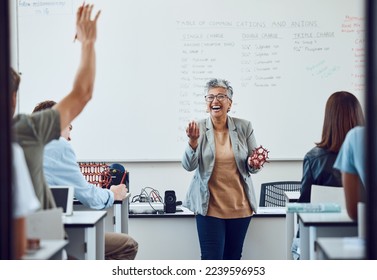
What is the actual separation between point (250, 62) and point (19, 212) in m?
3.05

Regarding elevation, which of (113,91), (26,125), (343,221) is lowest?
(343,221)

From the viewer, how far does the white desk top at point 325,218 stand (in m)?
1.99

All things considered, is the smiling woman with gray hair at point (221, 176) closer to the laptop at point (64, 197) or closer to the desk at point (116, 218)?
the desk at point (116, 218)

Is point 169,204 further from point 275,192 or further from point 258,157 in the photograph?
point 275,192

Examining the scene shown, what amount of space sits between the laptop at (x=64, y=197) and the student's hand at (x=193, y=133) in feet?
3.02

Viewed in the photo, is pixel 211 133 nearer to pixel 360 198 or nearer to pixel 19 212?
pixel 360 198

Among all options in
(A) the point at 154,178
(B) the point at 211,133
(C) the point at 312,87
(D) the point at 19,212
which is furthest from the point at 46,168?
(C) the point at 312,87

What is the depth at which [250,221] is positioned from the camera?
3492 mm

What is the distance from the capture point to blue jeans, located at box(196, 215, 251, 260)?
3.21 meters

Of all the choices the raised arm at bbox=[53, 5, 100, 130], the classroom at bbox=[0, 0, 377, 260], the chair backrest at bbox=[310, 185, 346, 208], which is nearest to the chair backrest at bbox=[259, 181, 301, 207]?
the classroom at bbox=[0, 0, 377, 260]

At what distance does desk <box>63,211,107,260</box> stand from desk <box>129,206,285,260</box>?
3.40ft

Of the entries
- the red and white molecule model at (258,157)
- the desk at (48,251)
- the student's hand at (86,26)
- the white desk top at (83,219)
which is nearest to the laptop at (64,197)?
the white desk top at (83,219)

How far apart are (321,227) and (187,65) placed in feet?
8.40

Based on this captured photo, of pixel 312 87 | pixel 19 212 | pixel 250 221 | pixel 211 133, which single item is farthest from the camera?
pixel 312 87
